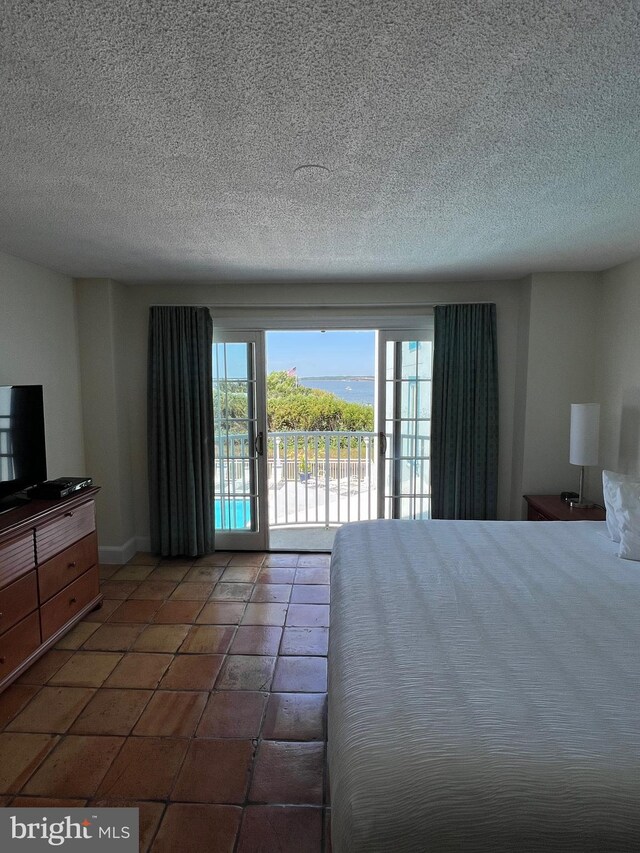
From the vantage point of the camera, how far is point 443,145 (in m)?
1.59

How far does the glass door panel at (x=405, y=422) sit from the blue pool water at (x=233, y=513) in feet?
4.14

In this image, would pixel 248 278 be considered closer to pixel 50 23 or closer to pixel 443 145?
pixel 443 145

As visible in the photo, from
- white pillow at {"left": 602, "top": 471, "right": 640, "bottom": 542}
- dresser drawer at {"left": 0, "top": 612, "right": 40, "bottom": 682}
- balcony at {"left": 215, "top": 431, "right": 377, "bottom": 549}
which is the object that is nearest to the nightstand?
white pillow at {"left": 602, "top": 471, "right": 640, "bottom": 542}

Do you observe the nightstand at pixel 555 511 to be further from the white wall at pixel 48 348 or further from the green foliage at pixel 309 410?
the white wall at pixel 48 348

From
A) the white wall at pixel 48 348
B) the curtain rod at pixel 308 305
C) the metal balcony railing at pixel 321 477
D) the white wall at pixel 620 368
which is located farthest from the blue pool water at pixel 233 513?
the white wall at pixel 620 368

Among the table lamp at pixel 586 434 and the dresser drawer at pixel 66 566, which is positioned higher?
the table lamp at pixel 586 434

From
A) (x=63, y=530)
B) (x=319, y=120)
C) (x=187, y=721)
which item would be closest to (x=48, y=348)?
(x=63, y=530)

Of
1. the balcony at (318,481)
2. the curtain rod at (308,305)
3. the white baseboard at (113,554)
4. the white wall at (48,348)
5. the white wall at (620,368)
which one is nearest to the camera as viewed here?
the white wall at (48,348)

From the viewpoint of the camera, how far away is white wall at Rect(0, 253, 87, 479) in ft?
10.2

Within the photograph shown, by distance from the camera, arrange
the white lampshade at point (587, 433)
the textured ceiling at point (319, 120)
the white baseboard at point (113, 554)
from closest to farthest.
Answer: the textured ceiling at point (319, 120) < the white lampshade at point (587, 433) < the white baseboard at point (113, 554)

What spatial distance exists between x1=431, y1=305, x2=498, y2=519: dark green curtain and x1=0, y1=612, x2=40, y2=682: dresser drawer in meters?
3.10

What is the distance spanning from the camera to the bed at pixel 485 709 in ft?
3.50

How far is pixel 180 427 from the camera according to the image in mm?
4062

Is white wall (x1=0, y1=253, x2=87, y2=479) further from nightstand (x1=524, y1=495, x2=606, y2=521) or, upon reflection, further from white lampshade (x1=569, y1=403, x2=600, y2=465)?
white lampshade (x1=569, y1=403, x2=600, y2=465)
